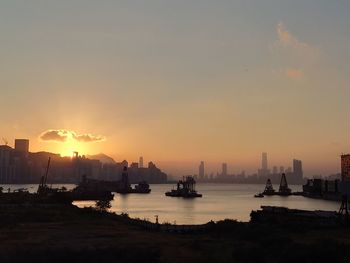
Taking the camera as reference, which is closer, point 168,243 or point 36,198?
point 168,243

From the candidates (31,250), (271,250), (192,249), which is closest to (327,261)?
(271,250)

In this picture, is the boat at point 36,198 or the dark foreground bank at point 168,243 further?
the boat at point 36,198

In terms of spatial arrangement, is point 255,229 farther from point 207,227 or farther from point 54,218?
point 54,218

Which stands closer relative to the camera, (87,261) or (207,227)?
(87,261)

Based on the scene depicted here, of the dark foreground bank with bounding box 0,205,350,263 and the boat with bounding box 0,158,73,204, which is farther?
the boat with bounding box 0,158,73,204

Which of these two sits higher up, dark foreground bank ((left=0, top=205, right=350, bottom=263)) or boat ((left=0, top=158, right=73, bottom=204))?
boat ((left=0, top=158, right=73, bottom=204))

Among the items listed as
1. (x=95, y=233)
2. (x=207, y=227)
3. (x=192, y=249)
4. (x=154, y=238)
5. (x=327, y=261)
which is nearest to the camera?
(x=327, y=261)

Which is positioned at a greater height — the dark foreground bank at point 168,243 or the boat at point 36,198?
the boat at point 36,198

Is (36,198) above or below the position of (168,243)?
above
